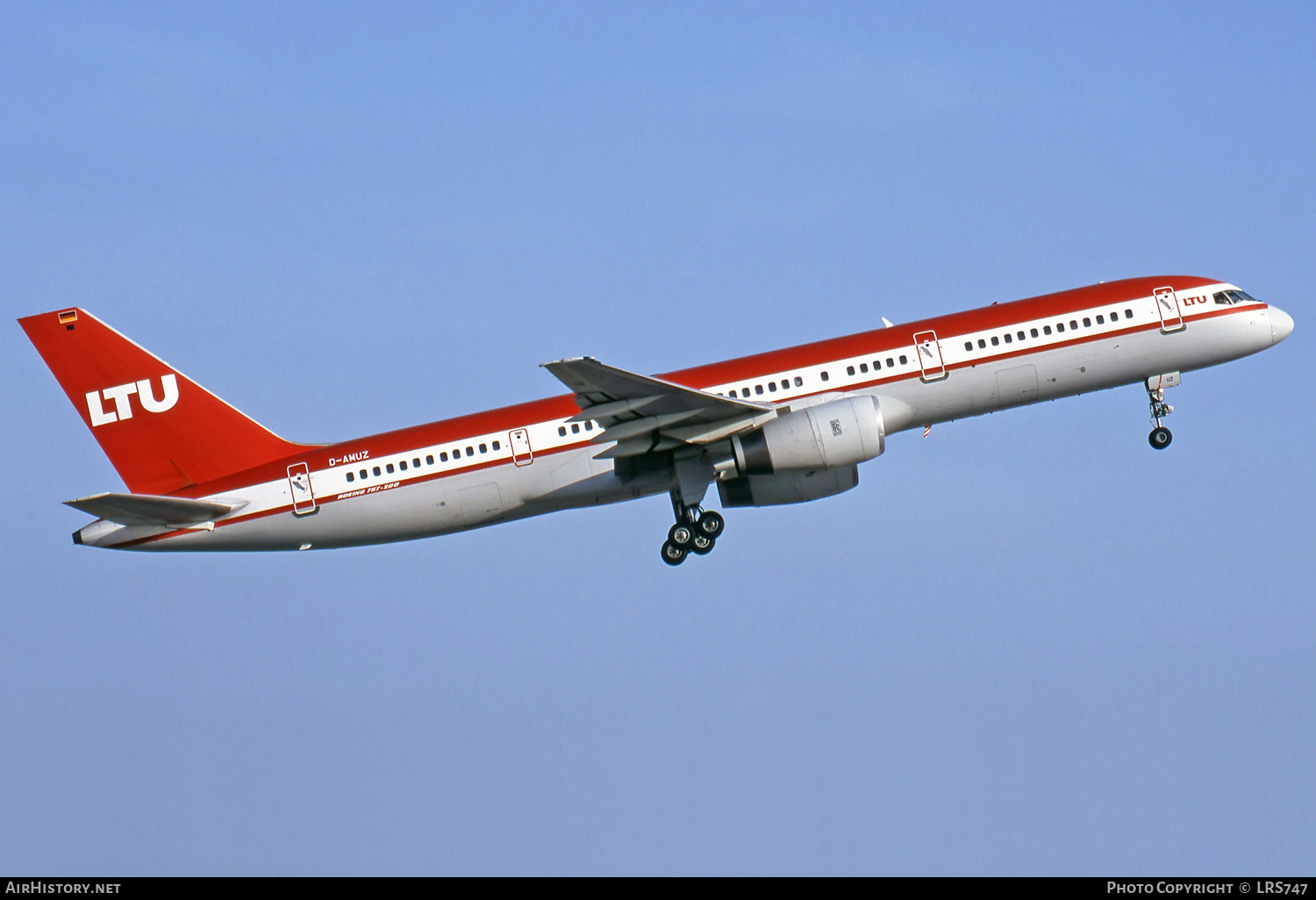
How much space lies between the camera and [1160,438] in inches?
1937

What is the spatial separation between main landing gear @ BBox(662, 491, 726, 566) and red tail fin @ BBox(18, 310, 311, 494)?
11677 mm

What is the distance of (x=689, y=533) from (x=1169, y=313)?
15.6 meters

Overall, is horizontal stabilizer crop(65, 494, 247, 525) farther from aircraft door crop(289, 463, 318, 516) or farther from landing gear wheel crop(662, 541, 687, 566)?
landing gear wheel crop(662, 541, 687, 566)

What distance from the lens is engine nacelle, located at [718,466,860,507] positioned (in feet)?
161

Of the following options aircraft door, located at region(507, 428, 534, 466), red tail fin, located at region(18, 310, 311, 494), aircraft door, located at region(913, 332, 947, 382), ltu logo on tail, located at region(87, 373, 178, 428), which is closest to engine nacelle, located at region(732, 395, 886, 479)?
aircraft door, located at region(913, 332, 947, 382)

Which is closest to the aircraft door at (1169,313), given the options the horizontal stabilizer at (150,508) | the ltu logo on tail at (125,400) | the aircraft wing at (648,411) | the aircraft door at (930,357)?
the aircraft door at (930,357)

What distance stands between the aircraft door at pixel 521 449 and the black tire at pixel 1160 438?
61.8 feet

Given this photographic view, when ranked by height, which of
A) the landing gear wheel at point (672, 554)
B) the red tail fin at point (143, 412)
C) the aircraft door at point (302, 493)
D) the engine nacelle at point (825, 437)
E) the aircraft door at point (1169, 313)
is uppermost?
the red tail fin at point (143, 412)

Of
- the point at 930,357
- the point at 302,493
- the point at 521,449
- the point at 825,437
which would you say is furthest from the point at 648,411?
the point at 302,493

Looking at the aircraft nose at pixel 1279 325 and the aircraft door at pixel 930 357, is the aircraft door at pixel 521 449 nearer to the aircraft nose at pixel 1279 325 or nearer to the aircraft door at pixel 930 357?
the aircraft door at pixel 930 357

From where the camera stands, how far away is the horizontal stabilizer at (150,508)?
147 feet
